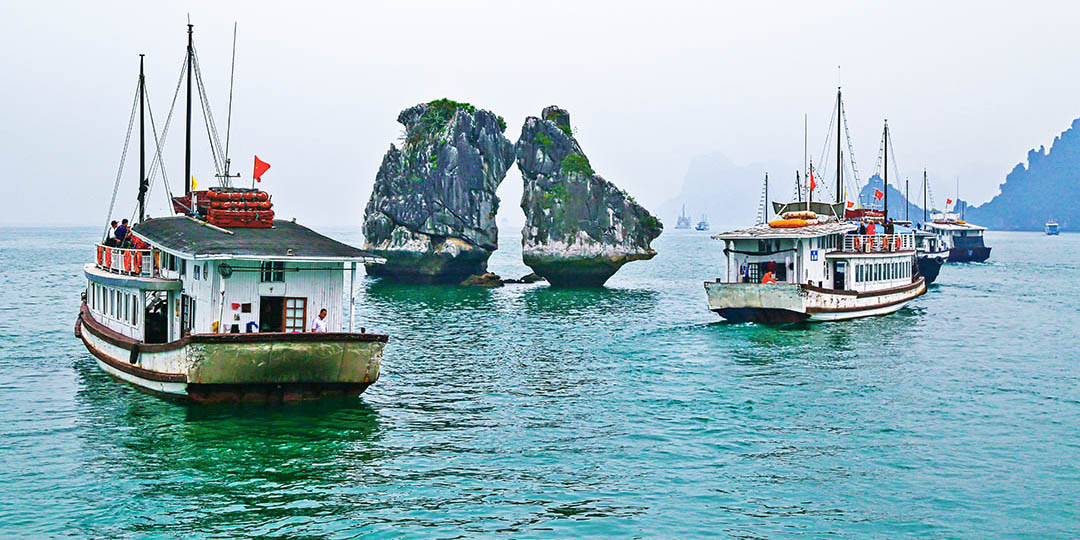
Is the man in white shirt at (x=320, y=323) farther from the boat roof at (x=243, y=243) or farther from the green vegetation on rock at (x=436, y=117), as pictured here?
the green vegetation on rock at (x=436, y=117)

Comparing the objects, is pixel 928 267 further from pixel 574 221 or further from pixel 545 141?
pixel 545 141

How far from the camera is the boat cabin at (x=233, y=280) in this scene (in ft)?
85.1

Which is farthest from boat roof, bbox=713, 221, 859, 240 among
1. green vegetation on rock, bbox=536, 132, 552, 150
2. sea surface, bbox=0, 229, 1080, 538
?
green vegetation on rock, bbox=536, 132, 552, 150

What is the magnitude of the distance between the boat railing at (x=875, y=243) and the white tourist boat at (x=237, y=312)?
34497 millimetres

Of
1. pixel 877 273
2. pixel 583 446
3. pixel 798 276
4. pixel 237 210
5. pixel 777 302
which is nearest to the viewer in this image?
pixel 583 446

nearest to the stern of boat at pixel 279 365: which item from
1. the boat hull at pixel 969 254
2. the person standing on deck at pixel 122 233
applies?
the person standing on deck at pixel 122 233

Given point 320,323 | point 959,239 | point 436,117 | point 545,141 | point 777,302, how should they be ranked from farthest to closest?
point 959,239
point 436,117
point 545,141
point 777,302
point 320,323

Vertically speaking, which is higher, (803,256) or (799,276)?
(803,256)

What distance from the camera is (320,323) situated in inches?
1041

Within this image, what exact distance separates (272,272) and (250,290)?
2.66 feet

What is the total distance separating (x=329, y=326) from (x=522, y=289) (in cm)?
4947

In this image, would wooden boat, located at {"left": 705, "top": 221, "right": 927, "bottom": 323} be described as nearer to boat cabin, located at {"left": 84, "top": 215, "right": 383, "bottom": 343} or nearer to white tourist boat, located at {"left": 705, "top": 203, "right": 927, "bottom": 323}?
white tourist boat, located at {"left": 705, "top": 203, "right": 927, "bottom": 323}

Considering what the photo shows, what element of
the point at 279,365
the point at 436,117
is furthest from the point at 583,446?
the point at 436,117

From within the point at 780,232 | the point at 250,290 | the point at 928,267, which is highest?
the point at 780,232
